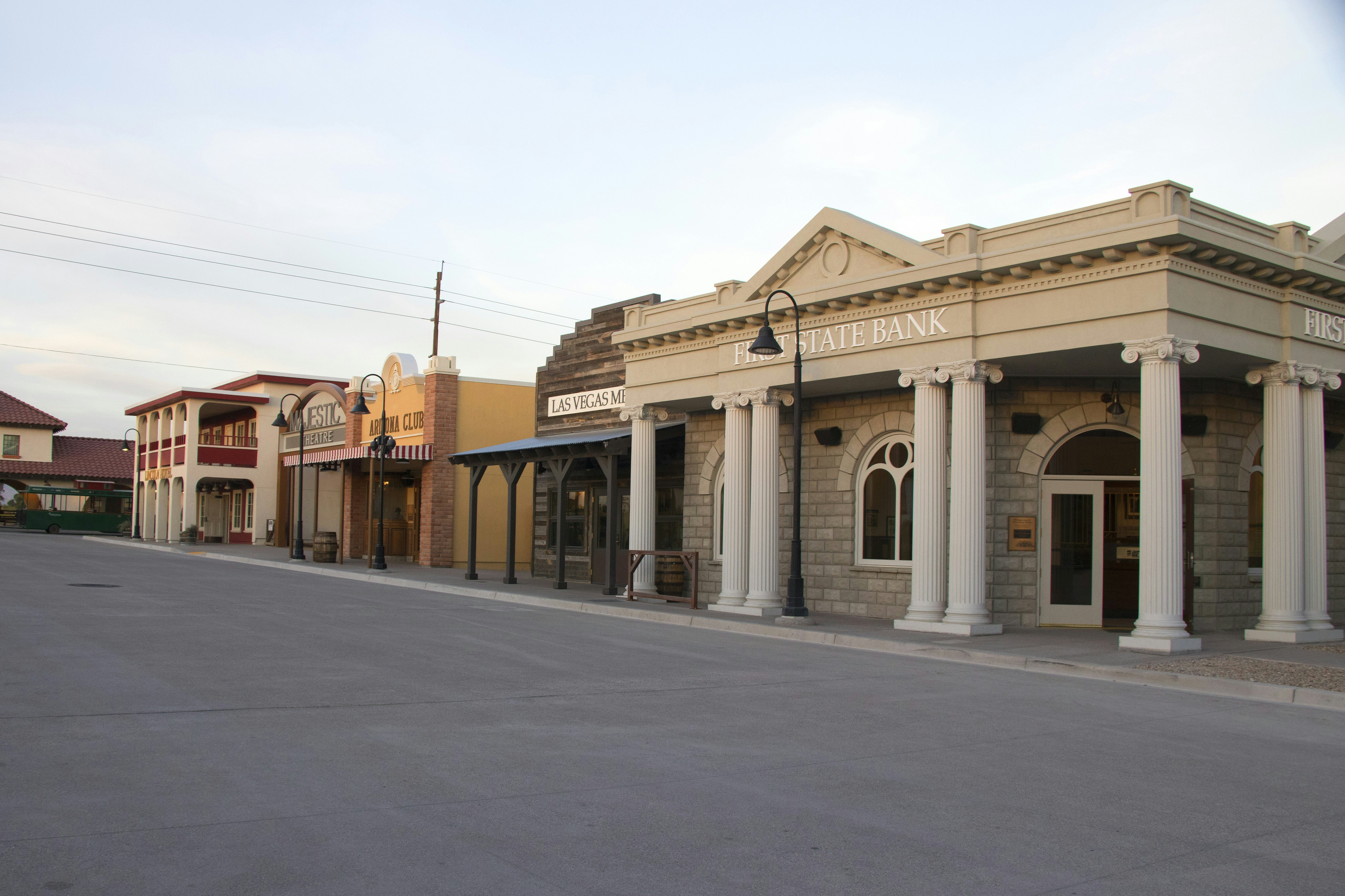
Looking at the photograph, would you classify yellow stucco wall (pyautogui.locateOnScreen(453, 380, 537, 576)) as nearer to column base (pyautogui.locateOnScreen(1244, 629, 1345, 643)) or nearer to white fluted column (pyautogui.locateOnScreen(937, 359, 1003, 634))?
white fluted column (pyautogui.locateOnScreen(937, 359, 1003, 634))

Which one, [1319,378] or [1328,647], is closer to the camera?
[1328,647]

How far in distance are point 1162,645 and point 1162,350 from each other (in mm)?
3648

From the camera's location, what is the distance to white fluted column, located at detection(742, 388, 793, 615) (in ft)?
61.4

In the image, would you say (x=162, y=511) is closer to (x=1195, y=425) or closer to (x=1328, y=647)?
(x=1195, y=425)

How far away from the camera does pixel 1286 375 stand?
49.2 feet

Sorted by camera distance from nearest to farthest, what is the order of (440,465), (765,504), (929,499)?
(929,499)
(765,504)
(440,465)

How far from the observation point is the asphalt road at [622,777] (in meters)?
4.93

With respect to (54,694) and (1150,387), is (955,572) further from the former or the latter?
(54,694)

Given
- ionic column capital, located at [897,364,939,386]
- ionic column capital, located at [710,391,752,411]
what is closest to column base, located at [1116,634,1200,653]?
ionic column capital, located at [897,364,939,386]

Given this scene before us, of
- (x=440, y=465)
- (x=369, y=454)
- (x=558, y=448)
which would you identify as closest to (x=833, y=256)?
(x=558, y=448)

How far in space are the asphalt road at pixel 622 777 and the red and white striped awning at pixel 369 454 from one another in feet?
64.6

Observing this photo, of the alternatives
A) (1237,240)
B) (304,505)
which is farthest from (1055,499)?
(304,505)

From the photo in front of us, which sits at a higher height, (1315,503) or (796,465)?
(796,465)

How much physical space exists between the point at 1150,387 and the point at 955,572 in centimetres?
374
